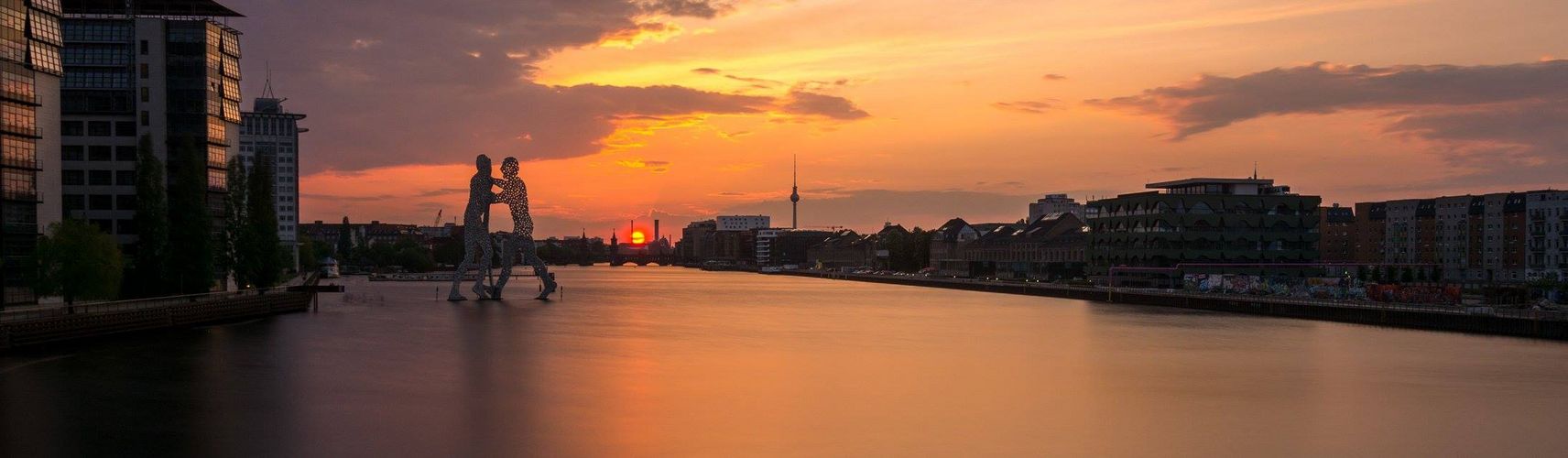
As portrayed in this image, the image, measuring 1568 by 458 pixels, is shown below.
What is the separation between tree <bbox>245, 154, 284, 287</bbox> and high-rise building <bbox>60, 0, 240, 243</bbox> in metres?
2.53

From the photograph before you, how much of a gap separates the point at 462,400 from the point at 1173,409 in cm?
2373

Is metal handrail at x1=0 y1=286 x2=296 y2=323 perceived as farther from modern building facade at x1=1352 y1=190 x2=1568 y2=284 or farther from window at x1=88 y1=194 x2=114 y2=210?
modern building facade at x1=1352 y1=190 x2=1568 y2=284

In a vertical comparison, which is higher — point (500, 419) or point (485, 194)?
point (485, 194)

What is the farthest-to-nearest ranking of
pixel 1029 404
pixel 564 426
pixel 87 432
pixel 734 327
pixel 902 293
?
pixel 902 293 < pixel 734 327 < pixel 1029 404 < pixel 564 426 < pixel 87 432

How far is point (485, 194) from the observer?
323ft

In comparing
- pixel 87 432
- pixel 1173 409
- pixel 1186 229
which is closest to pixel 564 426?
pixel 87 432

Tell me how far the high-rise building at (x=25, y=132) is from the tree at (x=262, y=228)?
1034 inches

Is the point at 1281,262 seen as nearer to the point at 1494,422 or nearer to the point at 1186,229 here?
the point at 1186,229

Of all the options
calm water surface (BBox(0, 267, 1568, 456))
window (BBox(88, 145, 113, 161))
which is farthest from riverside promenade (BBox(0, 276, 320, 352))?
window (BBox(88, 145, 113, 161))

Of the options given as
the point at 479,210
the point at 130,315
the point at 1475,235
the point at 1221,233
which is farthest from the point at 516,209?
the point at 1475,235

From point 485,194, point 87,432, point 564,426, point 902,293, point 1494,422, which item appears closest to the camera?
point 87,432

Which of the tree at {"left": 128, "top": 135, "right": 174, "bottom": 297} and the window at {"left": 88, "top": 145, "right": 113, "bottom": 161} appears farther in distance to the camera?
the window at {"left": 88, "top": 145, "right": 113, "bottom": 161}

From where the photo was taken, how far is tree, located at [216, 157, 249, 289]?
8900 cm

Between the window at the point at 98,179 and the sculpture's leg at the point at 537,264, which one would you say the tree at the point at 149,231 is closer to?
the window at the point at 98,179
